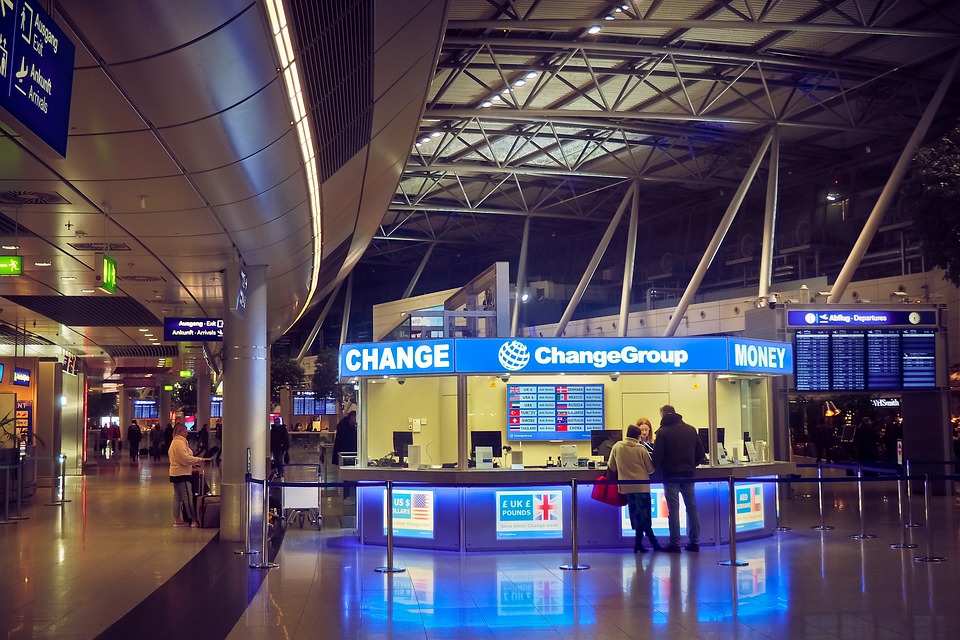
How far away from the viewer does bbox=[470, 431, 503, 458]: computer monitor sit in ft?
39.0

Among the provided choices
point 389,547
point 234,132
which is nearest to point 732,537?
point 389,547

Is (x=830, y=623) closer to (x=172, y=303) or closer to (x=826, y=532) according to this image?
(x=826, y=532)

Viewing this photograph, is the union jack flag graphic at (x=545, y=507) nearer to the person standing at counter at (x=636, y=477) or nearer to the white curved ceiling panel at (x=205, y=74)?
the person standing at counter at (x=636, y=477)

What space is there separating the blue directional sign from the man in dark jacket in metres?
8.20

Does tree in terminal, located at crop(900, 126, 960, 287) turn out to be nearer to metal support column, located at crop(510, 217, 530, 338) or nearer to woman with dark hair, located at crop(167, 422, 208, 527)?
woman with dark hair, located at crop(167, 422, 208, 527)

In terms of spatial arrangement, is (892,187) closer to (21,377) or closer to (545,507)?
(545,507)

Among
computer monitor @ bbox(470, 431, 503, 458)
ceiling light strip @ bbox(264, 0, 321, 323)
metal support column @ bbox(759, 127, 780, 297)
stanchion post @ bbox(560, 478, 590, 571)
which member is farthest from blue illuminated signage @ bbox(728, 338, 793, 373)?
metal support column @ bbox(759, 127, 780, 297)

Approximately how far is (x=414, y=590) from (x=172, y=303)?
11.1 m

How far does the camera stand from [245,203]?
9.52m

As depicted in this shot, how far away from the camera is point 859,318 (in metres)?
18.4

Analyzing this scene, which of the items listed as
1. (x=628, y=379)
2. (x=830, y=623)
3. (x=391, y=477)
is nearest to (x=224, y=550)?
(x=391, y=477)

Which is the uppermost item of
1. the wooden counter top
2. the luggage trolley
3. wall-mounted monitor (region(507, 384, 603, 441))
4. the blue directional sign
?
the blue directional sign

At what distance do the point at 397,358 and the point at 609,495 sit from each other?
2.99 meters

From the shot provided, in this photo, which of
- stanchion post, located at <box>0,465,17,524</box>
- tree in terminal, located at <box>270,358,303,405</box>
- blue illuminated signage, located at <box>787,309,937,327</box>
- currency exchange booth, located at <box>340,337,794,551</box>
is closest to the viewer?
currency exchange booth, located at <box>340,337,794,551</box>
